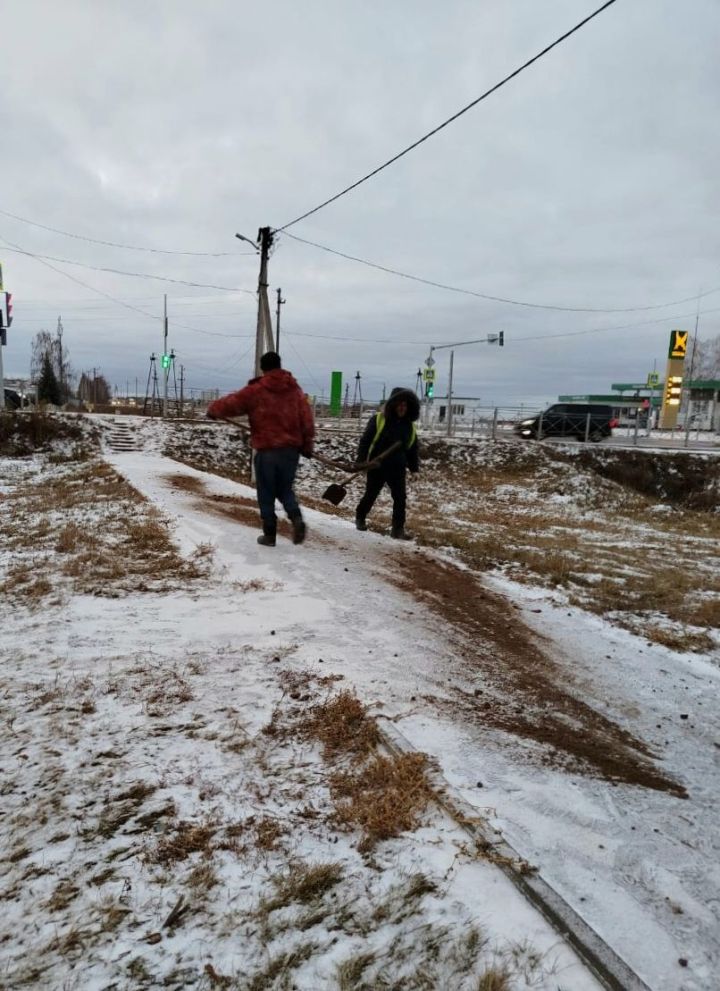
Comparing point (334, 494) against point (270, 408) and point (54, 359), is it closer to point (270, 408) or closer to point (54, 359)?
point (270, 408)

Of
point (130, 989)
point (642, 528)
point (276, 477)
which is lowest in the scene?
point (642, 528)

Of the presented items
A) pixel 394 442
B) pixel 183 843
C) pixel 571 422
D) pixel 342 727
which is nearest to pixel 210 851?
pixel 183 843

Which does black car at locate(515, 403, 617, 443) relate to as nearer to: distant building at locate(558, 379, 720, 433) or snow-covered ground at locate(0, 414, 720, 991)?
distant building at locate(558, 379, 720, 433)

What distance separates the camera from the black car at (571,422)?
29.2 metres

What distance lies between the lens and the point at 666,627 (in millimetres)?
5207

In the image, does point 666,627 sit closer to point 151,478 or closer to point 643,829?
point 643,829

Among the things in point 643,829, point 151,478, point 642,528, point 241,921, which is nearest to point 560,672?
point 643,829

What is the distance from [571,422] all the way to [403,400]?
2479 centimetres

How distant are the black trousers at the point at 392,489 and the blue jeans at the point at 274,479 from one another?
4.91ft

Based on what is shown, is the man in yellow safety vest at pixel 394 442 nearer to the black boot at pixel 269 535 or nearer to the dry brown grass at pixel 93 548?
the black boot at pixel 269 535

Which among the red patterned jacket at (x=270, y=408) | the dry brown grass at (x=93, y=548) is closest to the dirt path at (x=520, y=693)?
the red patterned jacket at (x=270, y=408)

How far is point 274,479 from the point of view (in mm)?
6328

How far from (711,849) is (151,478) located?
11.4 meters

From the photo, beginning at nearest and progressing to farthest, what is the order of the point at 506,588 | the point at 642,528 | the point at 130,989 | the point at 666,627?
the point at 130,989
the point at 666,627
the point at 506,588
the point at 642,528
